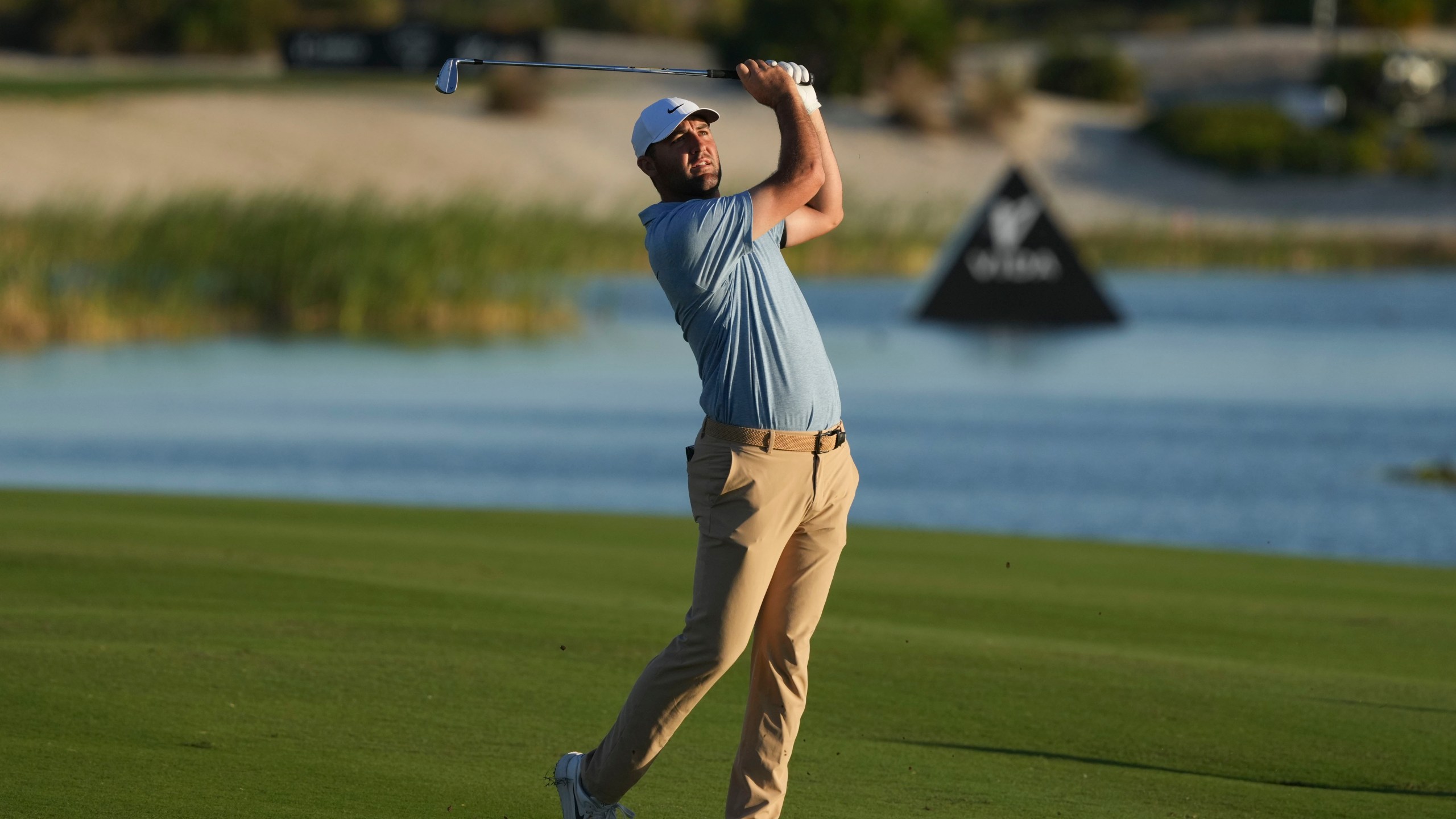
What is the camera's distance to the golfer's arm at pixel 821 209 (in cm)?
475

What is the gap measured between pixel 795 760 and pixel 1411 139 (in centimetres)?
5753

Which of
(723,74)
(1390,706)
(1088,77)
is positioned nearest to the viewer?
(723,74)

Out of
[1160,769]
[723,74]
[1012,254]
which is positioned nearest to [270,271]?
[1012,254]

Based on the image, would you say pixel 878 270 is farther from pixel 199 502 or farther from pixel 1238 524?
pixel 199 502

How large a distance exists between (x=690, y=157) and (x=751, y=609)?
98 centimetres

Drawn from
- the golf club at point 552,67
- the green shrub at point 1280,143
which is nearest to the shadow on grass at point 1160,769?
the golf club at point 552,67

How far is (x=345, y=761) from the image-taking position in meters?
5.42

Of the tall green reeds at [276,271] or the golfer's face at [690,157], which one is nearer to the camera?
the golfer's face at [690,157]

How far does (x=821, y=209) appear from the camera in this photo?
15.9ft

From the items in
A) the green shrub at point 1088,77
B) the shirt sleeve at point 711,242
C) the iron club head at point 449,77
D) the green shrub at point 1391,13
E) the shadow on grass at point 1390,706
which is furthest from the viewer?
the green shrub at point 1391,13

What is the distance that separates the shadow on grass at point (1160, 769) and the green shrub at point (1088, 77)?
61.8 m

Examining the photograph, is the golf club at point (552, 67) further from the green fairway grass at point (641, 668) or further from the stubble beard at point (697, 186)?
the green fairway grass at point (641, 668)

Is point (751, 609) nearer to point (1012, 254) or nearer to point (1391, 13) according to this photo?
point (1012, 254)

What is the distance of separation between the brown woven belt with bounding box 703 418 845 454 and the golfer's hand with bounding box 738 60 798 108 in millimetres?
722
